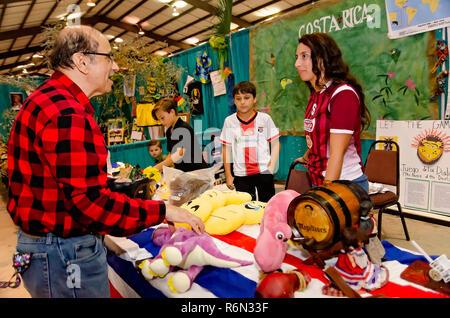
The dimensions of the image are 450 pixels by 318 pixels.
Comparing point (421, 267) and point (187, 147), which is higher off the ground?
point (187, 147)

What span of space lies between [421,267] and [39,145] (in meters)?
1.43

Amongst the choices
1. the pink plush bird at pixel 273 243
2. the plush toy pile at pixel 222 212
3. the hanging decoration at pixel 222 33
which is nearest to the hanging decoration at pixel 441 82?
the plush toy pile at pixel 222 212

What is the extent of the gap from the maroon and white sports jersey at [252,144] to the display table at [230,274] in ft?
2.62

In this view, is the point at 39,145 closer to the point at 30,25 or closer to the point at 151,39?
the point at 30,25

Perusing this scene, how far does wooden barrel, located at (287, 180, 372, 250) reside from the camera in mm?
973

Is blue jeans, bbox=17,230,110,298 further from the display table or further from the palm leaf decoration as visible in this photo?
the palm leaf decoration

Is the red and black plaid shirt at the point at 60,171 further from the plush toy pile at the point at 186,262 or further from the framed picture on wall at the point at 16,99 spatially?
the framed picture on wall at the point at 16,99

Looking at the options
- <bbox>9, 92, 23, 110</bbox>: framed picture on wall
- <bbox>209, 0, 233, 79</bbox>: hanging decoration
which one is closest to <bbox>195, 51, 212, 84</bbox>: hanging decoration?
<bbox>209, 0, 233, 79</bbox>: hanging decoration

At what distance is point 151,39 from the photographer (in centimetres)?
1331

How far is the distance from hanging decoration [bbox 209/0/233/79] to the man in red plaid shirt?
3975mm

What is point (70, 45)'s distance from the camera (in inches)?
38.5

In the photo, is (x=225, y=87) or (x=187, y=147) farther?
(x=225, y=87)

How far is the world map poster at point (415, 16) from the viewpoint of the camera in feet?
8.71
